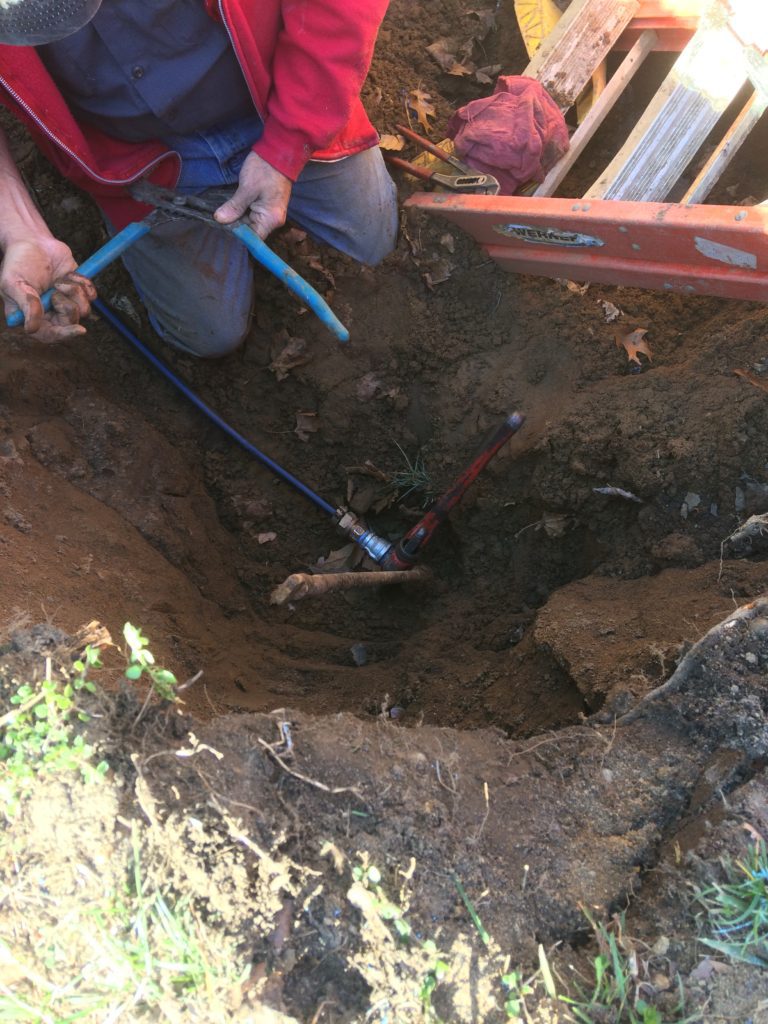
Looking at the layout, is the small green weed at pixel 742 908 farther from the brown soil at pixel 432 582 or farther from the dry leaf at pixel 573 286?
the dry leaf at pixel 573 286

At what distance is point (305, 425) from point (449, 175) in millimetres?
1025

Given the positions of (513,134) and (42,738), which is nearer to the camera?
(42,738)

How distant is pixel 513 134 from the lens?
2.55 metres

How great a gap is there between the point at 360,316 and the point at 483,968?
2090 mm

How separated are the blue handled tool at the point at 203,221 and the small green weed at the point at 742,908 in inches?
→ 64.5

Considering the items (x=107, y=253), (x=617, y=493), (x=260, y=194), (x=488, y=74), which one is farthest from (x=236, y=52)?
(x=617, y=493)

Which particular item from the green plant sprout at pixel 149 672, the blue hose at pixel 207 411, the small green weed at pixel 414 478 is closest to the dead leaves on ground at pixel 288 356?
the blue hose at pixel 207 411

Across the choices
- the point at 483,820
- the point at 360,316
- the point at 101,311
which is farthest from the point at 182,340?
the point at 483,820

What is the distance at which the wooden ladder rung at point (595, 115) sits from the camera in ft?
8.77

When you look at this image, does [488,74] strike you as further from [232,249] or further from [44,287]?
[44,287]

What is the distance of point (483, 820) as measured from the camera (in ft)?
4.69

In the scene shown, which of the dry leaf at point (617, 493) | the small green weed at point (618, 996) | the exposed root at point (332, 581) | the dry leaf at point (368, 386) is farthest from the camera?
the dry leaf at point (368, 386)

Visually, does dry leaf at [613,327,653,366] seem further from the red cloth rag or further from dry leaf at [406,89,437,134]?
dry leaf at [406,89,437,134]

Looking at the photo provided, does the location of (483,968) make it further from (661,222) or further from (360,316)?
(360,316)
